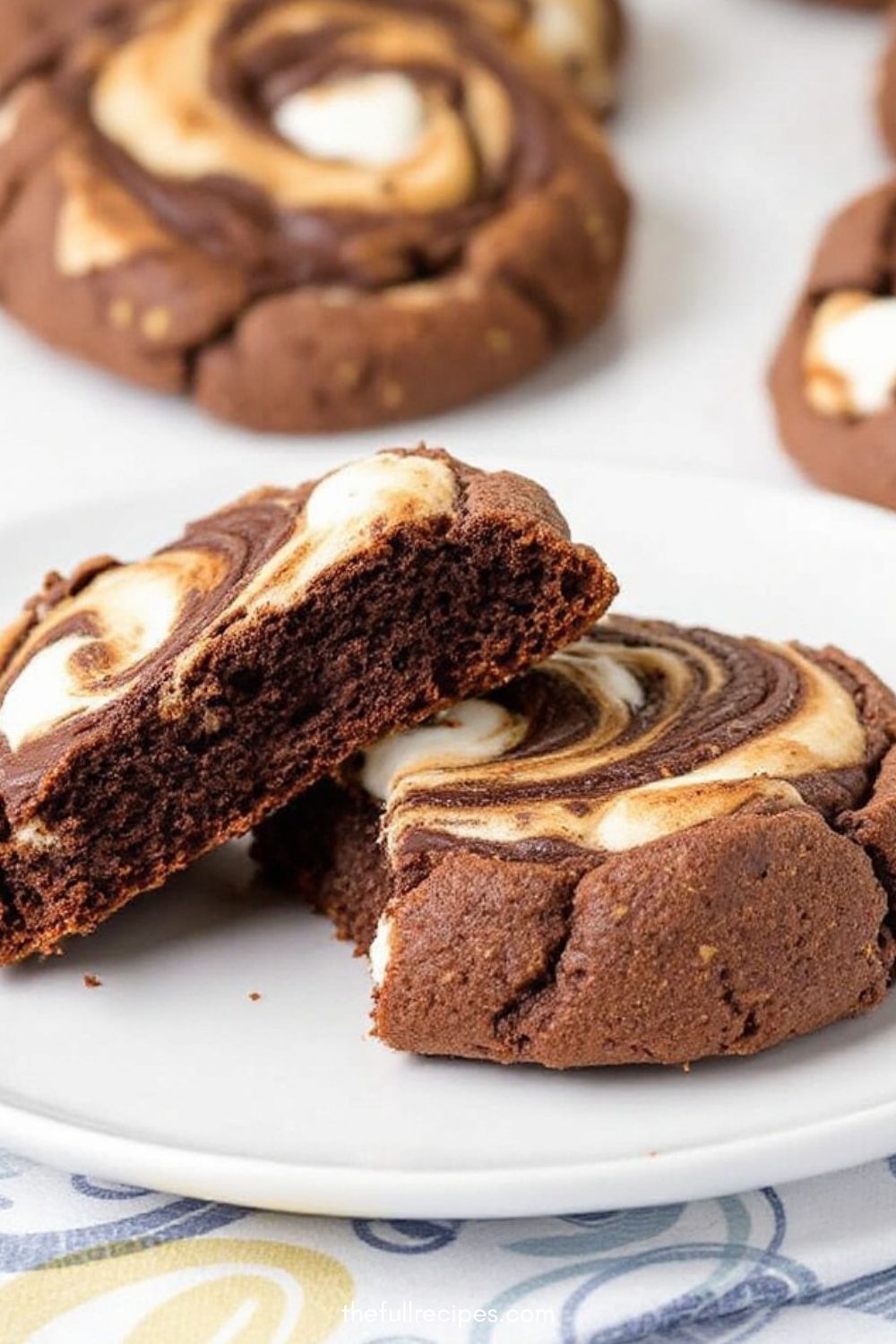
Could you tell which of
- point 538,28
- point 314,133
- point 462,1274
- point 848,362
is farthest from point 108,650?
point 538,28

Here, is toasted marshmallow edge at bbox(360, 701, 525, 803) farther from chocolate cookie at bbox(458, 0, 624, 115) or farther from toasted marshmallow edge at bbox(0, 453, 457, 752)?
chocolate cookie at bbox(458, 0, 624, 115)

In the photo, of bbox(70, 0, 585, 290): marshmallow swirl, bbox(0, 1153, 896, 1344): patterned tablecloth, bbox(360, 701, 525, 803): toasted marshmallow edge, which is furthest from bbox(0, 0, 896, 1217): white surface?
bbox(70, 0, 585, 290): marshmallow swirl

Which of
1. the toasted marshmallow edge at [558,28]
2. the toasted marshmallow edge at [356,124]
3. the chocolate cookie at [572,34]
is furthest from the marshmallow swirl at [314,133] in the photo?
the toasted marshmallow edge at [558,28]

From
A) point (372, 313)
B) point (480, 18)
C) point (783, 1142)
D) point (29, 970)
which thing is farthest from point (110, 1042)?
point (480, 18)

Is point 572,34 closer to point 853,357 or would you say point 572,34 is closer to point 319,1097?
point 853,357

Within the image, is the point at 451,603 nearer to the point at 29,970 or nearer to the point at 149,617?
the point at 149,617

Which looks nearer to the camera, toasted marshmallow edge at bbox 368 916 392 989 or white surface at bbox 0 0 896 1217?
white surface at bbox 0 0 896 1217
